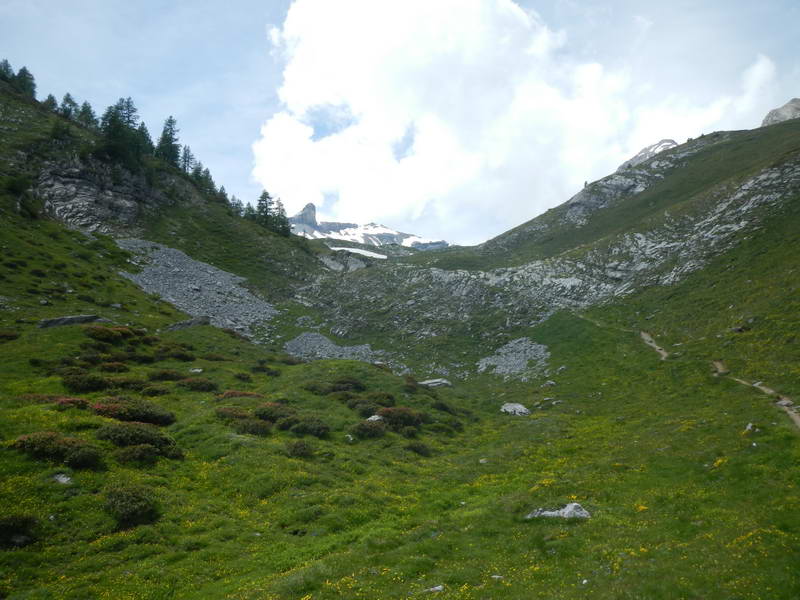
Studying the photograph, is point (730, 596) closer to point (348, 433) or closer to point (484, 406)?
point (348, 433)

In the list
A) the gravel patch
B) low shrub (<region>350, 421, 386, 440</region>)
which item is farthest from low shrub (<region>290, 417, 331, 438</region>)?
the gravel patch

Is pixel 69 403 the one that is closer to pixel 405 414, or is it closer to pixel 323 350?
pixel 405 414

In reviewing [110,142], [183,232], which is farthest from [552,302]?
[110,142]

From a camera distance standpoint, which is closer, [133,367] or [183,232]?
[133,367]

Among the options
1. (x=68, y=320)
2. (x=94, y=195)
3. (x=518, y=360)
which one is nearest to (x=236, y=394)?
(x=68, y=320)

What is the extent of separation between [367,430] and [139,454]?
1468cm

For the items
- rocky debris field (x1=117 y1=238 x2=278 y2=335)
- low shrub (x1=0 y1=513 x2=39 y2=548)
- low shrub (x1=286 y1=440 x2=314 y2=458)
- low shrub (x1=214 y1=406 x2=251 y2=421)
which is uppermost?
rocky debris field (x1=117 y1=238 x2=278 y2=335)

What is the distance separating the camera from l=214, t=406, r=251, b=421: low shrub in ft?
93.7

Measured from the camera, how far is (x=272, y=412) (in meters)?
30.9

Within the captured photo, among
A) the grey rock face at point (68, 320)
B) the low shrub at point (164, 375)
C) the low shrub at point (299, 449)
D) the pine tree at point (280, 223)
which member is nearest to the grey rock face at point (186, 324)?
the grey rock face at point (68, 320)

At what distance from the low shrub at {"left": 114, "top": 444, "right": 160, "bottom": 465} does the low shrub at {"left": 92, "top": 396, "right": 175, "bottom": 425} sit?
4.84 metres

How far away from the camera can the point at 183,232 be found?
97375 mm

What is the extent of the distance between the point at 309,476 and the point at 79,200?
9421cm

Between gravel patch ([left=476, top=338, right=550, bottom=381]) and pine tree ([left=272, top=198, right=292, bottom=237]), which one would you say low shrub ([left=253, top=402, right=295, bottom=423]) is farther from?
pine tree ([left=272, top=198, right=292, bottom=237])
